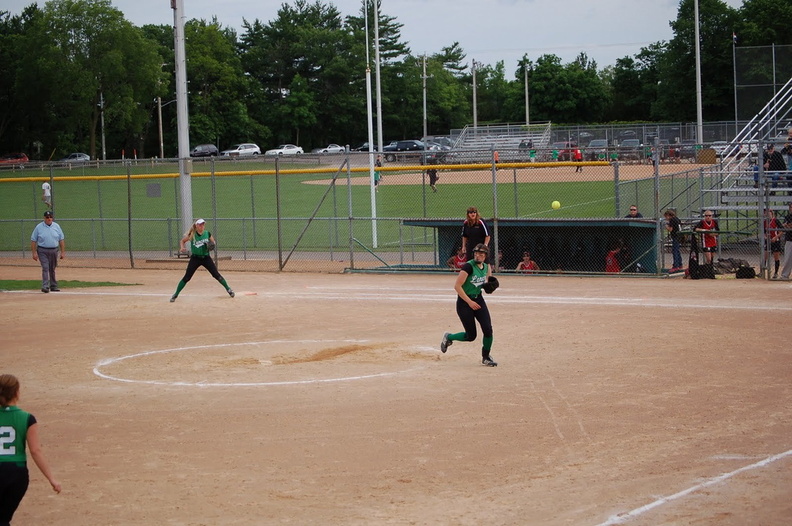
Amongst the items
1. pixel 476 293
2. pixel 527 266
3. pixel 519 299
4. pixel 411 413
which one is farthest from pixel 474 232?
pixel 411 413

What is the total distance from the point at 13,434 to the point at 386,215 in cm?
3750

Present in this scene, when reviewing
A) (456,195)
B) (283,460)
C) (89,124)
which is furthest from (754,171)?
(89,124)

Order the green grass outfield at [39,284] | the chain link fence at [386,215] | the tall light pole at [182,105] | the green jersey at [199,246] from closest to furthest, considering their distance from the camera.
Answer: the green jersey at [199,246] → the green grass outfield at [39,284] → the chain link fence at [386,215] → the tall light pole at [182,105]

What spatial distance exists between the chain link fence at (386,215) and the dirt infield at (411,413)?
5.76 m

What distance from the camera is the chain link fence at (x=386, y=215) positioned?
993 inches

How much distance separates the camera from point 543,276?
80.3 feet

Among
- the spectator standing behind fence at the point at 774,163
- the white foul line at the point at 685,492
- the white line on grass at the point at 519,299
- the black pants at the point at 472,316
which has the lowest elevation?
the white foul line at the point at 685,492

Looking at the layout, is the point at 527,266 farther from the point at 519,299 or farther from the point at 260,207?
the point at 260,207

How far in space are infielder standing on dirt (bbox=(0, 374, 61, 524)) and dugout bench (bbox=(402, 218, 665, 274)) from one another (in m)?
18.8

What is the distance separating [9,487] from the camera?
638 centimetres

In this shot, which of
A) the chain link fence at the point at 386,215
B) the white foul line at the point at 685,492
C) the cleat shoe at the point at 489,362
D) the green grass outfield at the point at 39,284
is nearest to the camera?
the white foul line at the point at 685,492

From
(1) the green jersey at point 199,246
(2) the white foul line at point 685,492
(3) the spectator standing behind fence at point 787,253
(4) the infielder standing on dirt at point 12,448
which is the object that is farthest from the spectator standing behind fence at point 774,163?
(4) the infielder standing on dirt at point 12,448

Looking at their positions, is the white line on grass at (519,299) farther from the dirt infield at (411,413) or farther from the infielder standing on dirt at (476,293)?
the infielder standing on dirt at (476,293)

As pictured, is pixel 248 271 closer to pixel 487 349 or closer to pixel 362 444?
pixel 487 349
